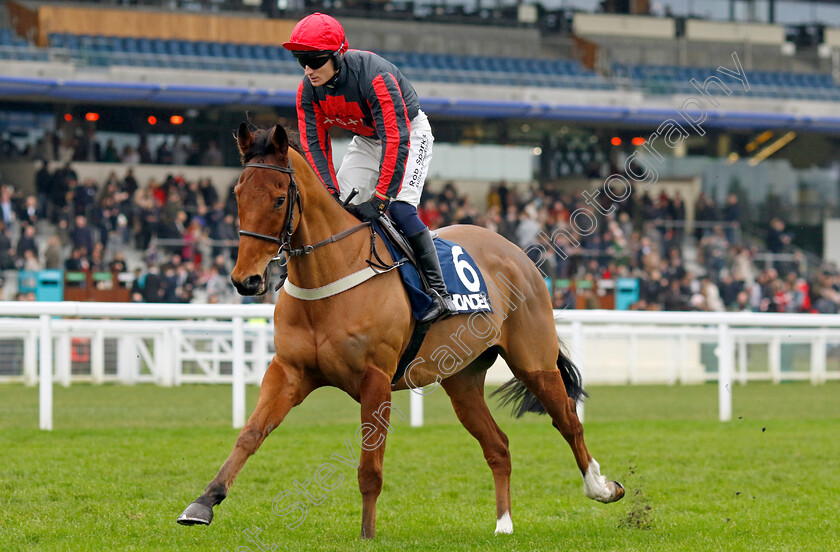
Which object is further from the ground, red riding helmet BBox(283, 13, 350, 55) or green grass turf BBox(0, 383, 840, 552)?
red riding helmet BBox(283, 13, 350, 55)

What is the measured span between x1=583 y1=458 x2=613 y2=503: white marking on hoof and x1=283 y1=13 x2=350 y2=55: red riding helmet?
234 centimetres

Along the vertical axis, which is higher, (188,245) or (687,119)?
(687,119)

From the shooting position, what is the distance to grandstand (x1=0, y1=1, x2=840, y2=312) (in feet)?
59.6

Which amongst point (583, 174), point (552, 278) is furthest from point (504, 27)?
point (552, 278)

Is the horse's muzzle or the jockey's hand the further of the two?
the jockey's hand

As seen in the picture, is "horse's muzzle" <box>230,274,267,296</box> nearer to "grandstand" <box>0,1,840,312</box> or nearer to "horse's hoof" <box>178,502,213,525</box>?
"horse's hoof" <box>178,502,213,525</box>

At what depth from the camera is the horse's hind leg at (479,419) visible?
5.08 meters

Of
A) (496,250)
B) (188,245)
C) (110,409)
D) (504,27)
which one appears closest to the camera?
(496,250)

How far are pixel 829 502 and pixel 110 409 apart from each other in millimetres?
6191

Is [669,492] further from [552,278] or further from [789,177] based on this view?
[789,177]

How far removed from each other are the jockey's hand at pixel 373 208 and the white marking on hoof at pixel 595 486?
5.39 feet

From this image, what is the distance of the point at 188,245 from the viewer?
54.9ft

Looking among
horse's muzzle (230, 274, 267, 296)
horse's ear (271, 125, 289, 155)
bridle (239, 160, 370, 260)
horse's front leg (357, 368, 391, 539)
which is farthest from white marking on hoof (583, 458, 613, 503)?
horse's ear (271, 125, 289, 155)

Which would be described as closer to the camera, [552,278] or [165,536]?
[165,536]
